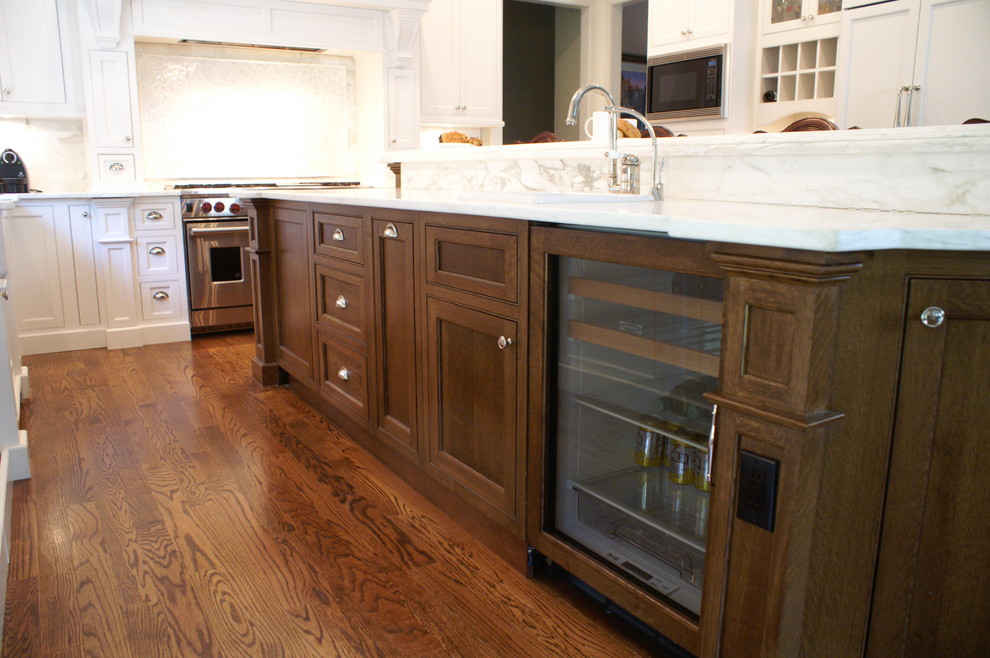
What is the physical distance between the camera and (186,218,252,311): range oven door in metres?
4.84

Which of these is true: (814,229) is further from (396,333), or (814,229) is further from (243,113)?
(243,113)

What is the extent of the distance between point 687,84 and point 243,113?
317cm

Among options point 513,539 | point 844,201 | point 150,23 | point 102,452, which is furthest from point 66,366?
point 844,201

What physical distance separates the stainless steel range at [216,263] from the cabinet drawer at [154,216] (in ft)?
0.28

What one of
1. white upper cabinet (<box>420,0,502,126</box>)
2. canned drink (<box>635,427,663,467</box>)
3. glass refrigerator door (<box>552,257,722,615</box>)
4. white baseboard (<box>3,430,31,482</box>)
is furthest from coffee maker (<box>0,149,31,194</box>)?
canned drink (<box>635,427,663,467</box>)

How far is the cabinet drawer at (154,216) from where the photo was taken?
4645mm

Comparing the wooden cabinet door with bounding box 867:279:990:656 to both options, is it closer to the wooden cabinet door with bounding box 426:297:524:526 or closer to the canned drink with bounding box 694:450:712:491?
the canned drink with bounding box 694:450:712:491

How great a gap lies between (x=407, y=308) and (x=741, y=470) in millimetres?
1359

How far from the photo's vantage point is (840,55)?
4.38 metres

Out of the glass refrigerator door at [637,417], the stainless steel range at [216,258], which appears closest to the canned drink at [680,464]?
the glass refrigerator door at [637,417]

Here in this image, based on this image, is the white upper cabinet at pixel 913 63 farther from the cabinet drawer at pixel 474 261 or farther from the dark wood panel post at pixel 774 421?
the dark wood panel post at pixel 774 421

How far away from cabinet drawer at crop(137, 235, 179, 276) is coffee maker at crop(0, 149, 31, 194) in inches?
28.4

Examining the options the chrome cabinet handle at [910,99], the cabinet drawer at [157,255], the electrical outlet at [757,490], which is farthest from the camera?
the cabinet drawer at [157,255]

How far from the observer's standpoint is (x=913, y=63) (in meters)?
4.05
